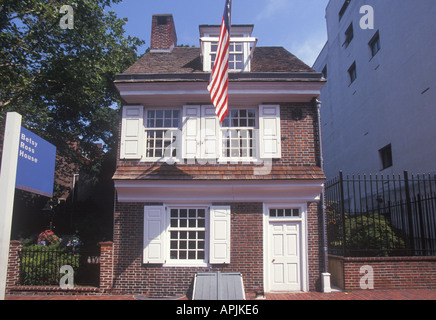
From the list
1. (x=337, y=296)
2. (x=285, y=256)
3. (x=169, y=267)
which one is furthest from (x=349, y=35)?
(x=169, y=267)

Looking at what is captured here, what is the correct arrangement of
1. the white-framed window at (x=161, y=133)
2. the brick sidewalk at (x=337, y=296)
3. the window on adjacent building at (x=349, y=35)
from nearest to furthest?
the brick sidewalk at (x=337, y=296) < the white-framed window at (x=161, y=133) < the window on adjacent building at (x=349, y=35)

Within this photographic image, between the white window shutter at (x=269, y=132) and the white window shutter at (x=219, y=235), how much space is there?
7.01 ft

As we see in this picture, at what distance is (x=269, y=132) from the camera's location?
10.7 meters

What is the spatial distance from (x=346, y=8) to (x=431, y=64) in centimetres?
1026

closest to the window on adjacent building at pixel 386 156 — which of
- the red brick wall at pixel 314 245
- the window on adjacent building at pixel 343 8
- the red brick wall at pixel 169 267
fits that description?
the red brick wall at pixel 314 245

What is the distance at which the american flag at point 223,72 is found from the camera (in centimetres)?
859

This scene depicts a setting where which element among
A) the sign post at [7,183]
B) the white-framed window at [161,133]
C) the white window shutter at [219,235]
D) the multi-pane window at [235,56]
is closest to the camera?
the sign post at [7,183]

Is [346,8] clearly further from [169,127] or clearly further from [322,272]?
[322,272]

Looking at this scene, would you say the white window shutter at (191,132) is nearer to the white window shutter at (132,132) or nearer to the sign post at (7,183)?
the white window shutter at (132,132)

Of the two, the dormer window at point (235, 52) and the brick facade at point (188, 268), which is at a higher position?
the dormer window at point (235, 52)

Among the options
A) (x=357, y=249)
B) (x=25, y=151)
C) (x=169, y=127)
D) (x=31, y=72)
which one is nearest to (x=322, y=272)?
(x=357, y=249)

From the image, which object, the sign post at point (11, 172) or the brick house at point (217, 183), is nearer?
the sign post at point (11, 172)

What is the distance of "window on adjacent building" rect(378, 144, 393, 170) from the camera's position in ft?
53.6

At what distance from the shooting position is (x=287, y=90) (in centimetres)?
1062
